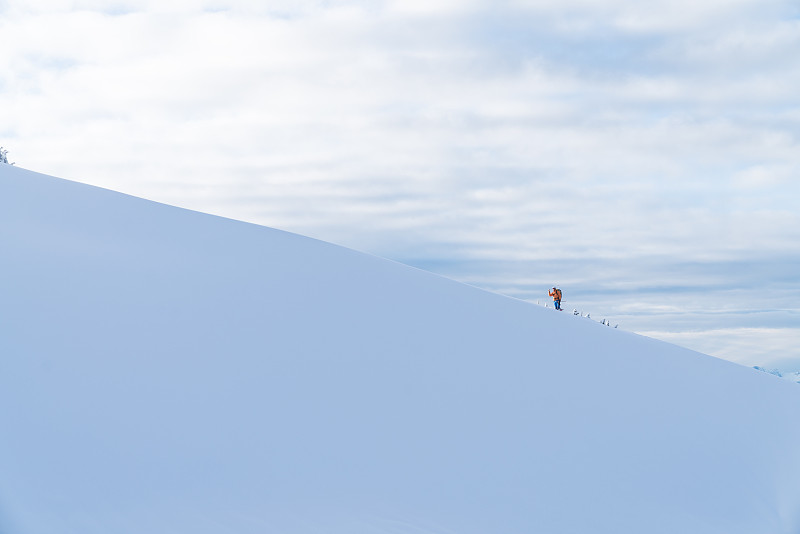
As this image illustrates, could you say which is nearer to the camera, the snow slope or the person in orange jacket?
the snow slope

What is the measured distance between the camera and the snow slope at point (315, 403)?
5.18 meters

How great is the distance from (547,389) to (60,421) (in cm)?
456

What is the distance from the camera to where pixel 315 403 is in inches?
259

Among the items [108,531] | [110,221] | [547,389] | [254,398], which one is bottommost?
[108,531]

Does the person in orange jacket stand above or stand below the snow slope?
above

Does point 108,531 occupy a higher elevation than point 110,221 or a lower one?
lower

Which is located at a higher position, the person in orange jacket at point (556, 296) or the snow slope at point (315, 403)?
the person in orange jacket at point (556, 296)

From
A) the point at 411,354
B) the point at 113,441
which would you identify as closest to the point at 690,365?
the point at 411,354

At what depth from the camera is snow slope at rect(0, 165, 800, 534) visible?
17.0 ft

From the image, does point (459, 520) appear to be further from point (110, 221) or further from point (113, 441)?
point (110, 221)

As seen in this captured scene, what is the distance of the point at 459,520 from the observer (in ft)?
18.6

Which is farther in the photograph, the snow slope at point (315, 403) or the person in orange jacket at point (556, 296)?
the person in orange jacket at point (556, 296)

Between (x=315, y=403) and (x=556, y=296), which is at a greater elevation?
(x=556, y=296)

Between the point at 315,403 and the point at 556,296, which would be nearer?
the point at 315,403
